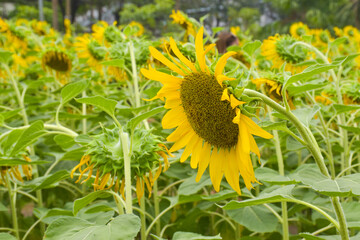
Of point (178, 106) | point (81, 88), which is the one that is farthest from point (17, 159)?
point (178, 106)

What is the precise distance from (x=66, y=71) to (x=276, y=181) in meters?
1.08

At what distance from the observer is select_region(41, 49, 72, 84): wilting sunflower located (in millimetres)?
1426

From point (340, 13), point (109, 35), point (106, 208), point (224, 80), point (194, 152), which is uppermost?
point (340, 13)

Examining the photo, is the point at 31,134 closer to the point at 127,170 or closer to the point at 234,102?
the point at 127,170

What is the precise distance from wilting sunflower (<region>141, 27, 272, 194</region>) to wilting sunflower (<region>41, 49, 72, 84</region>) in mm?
946

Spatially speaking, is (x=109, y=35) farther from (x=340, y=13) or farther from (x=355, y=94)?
(x=340, y=13)

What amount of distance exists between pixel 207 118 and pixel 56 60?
1.03m

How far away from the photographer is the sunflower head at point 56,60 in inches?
56.1

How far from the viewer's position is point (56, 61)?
1.43 meters

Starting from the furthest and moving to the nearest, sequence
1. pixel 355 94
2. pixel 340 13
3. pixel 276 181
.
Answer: pixel 340 13
pixel 355 94
pixel 276 181

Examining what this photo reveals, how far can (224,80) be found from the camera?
50cm

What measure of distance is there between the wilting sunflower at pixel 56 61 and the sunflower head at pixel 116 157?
85cm

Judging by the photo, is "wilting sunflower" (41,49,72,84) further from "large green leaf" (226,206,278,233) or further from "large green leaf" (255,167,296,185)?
"large green leaf" (255,167,296,185)

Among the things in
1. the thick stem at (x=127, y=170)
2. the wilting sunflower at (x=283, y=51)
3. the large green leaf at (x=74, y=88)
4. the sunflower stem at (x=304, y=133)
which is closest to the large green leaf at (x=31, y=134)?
the large green leaf at (x=74, y=88)
